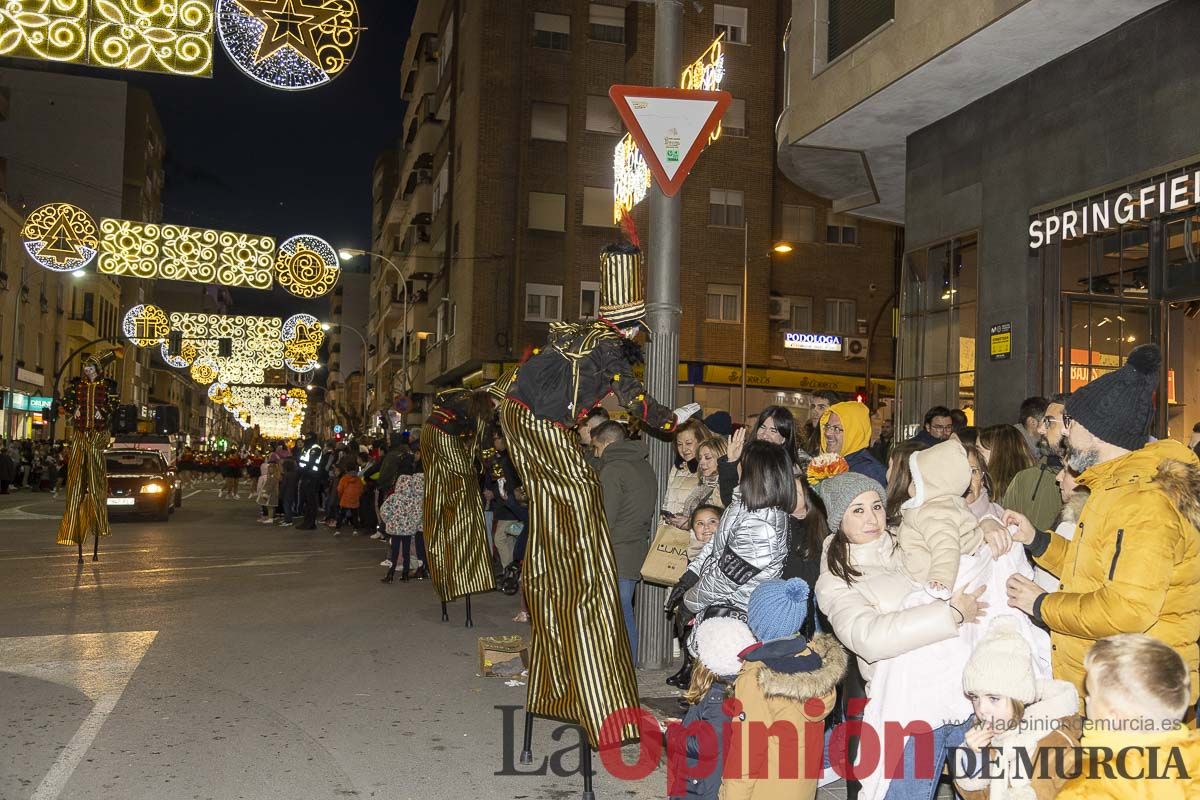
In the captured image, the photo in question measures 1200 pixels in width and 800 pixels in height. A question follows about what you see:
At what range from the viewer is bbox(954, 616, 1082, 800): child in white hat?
4035mm

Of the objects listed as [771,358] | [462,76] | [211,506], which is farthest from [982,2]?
[462,76]

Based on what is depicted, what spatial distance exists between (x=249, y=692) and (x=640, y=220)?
29796mm

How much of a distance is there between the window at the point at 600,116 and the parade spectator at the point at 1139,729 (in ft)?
117

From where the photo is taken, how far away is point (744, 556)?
4.86 metres

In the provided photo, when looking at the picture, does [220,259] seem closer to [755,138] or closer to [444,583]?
[444,583]

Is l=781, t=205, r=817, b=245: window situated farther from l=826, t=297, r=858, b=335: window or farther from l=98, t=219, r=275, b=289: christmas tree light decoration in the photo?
l=98, t=219, r=275, b=289: christmas tree light decoration

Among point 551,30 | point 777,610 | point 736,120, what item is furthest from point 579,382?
point 551,30

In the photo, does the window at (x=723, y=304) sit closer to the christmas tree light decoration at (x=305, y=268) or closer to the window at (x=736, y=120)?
the window at (x=736, y=120)

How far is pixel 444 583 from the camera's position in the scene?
10.1 metres

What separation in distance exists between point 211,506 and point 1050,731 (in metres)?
32.4

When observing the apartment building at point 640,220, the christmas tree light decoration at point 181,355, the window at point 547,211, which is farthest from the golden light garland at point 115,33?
the window at point 547,211

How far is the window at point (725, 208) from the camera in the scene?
3588 centimetres

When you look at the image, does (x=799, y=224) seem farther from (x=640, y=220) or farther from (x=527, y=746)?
(x=527, y=746)

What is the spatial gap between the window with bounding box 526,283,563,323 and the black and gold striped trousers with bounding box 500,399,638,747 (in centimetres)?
3235
